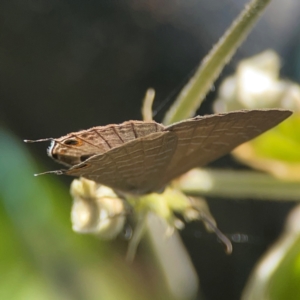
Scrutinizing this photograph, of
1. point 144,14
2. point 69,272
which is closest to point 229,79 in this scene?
point 144,14

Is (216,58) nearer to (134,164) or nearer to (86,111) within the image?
(134,164)

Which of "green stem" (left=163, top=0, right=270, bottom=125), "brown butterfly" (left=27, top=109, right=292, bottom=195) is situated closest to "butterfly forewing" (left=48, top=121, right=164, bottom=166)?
"brown butterfly" (left=27, top=109, right=292, bottom=195)

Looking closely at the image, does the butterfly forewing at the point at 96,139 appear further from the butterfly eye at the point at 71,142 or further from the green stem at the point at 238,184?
the green stem at the point at 238,184

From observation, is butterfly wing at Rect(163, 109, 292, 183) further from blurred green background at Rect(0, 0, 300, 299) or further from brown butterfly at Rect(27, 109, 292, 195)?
blurred green background at Rect(0, 0, 300, 299)

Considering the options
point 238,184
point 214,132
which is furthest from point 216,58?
point 238,184

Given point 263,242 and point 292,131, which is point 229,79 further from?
point 263,242
